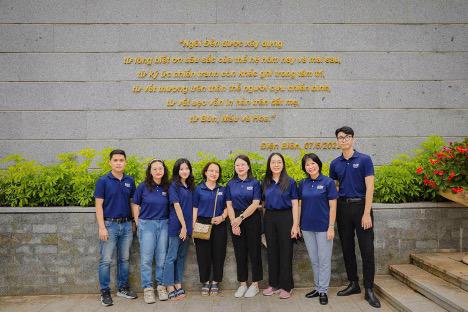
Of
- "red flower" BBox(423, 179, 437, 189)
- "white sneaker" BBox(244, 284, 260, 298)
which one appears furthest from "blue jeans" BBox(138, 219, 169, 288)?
"red flower" BBox(423, 179, 437, 189)

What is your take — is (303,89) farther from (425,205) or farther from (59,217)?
(59,217)

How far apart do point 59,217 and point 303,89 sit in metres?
4.87

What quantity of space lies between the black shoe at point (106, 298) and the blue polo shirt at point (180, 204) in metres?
1.14

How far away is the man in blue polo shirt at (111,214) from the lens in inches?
187

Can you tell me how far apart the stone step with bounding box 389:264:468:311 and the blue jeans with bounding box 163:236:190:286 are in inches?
118

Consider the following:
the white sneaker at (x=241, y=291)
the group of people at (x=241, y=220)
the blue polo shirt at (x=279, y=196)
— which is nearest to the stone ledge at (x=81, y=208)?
the group of people at (x=241, y=220)

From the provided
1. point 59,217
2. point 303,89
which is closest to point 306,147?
point 303,89

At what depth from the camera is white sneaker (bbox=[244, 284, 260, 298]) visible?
491 cm

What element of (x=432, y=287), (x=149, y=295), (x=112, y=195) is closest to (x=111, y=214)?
(x=112, y=195)

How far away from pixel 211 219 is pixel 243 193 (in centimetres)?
54

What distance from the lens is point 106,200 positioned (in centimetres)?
478

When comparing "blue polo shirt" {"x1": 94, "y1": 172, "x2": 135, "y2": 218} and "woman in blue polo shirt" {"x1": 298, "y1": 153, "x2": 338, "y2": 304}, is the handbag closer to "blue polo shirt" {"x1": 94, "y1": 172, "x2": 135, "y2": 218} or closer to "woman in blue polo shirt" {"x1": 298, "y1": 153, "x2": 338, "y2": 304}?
"blue polo shirt" {"x1": 94, "y1": 172, "x2": 135, "y2": 218}

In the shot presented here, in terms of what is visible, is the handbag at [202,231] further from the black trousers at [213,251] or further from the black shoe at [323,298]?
the black shoe at [323,298]

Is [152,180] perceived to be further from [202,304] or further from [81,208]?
[202,304]
